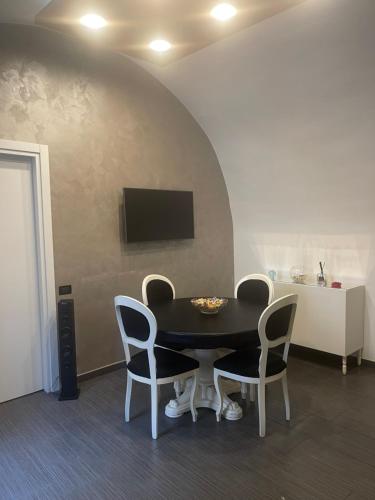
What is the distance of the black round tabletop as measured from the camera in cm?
267

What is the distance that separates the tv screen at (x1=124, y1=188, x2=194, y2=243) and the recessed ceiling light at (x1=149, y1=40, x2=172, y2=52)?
4.27ft

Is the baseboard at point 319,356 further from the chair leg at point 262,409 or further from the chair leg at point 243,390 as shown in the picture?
the chair leg at point 262,409

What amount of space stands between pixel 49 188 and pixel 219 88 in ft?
6.43

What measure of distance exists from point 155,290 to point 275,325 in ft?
4.53

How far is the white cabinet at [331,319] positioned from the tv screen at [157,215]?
139 centimetres

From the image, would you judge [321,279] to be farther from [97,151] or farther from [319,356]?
[97,151]

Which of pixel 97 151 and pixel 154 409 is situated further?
pixel 97 151

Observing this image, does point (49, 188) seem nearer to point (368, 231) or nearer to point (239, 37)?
point (239, 37)

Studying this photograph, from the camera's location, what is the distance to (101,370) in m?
3.87

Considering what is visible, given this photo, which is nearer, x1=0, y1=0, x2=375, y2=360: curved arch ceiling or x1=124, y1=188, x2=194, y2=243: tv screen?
x1=0, y1=0, x2=375, y2=360: curved arch ceiling

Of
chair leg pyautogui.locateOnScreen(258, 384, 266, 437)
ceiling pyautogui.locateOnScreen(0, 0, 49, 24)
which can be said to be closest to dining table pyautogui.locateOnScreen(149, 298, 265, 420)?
chair leg pyautogui.locateOnScreen(258, 384, 266, 437)

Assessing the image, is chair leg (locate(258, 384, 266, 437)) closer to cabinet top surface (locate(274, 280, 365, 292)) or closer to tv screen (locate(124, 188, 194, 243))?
cabinet top surface (locate(274, 280, 365, 292))

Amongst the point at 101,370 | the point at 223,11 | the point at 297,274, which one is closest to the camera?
the point at 223,11

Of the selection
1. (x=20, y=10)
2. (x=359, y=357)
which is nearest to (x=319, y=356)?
(x=359, y=357)
